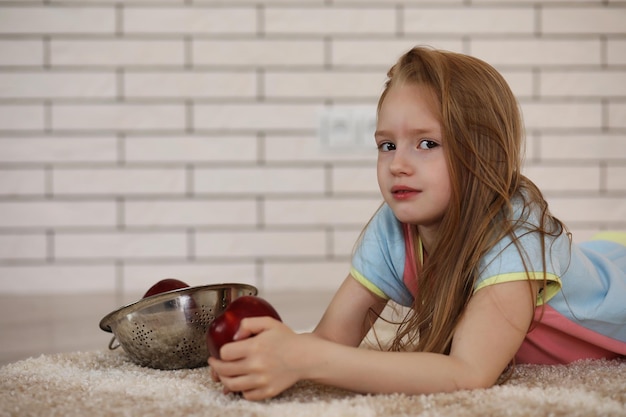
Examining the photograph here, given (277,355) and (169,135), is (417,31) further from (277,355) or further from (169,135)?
(277,355)

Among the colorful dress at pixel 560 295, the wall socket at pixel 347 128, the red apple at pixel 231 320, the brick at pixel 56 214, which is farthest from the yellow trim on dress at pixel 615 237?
the brick at pixel 56 214

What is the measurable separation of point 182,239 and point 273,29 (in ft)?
2.15

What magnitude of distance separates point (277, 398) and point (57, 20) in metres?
1.59

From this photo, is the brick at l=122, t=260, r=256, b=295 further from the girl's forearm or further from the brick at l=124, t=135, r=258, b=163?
the girl's forearm

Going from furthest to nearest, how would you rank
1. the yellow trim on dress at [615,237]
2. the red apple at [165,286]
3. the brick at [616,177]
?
the brick at [616,177] → the yellow trim on dress at [615,237] → the red apple at [165,286]

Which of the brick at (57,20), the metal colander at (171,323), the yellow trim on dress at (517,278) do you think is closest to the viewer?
the yellow trim on dress at (517,278)

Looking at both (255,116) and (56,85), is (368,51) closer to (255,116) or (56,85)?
(255,116)

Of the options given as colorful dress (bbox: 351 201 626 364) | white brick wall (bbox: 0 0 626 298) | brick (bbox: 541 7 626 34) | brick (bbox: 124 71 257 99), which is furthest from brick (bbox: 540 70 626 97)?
colorful dress (bbox: 351 201 626 364)

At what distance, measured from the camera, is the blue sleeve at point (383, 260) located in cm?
104

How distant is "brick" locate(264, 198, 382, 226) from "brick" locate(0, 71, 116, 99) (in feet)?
1.87

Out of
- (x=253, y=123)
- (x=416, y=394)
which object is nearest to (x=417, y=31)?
(x=253, y=123)

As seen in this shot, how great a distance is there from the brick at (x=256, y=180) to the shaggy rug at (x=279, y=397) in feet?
3.59

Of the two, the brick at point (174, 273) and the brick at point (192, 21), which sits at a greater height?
the brick at point (192, 21)

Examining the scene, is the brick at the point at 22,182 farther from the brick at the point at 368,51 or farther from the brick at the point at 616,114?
Answer: the brick at the point at 616,114
